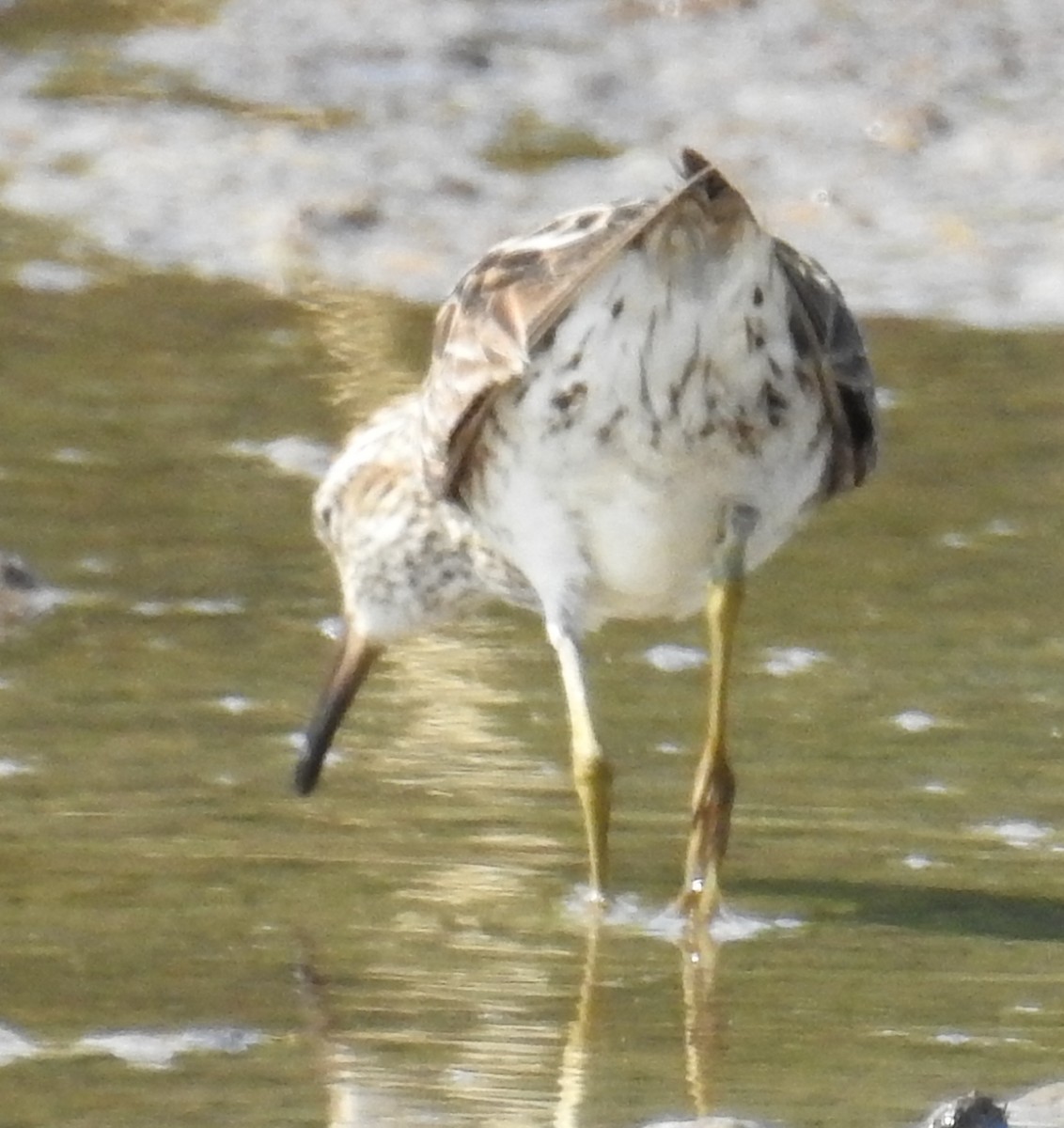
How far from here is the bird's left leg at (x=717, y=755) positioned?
4977mm

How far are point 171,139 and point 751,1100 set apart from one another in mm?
5591

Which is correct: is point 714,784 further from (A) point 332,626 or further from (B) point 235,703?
(A) point 332,626

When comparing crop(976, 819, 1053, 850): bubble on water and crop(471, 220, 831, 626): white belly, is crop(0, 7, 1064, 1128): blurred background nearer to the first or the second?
crop(976, 819, 1053, 850): bubble on water

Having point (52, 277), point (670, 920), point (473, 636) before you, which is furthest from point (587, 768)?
point (52, 277)

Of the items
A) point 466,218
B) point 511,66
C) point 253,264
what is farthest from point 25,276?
point 511,66

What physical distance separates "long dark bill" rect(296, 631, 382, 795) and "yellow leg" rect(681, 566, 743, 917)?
0.57 meters

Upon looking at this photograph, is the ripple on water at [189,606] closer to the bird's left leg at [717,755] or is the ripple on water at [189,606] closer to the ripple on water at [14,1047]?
the bird's left leg at [717,755]

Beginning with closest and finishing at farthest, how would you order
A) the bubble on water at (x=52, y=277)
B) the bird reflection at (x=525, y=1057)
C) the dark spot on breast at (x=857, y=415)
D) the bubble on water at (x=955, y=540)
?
the bird reflection at (x=525, y=1057)
the dark spot on breast at (x=857, y=415)
the bubble on water at (x=955, y=540)
the bubble on water at (x=52, y=277)

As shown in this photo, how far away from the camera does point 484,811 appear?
5.16 m

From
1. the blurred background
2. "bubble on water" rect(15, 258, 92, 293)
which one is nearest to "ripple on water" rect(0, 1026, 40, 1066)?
the blurred background

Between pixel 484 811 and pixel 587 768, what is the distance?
170mm

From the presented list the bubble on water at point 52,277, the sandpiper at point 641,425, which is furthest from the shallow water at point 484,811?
the bubble on water at point 52,277

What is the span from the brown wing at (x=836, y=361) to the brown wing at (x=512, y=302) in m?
0.23

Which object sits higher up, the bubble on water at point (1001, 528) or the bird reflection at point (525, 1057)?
the bird reflection at point (525, 1057)
